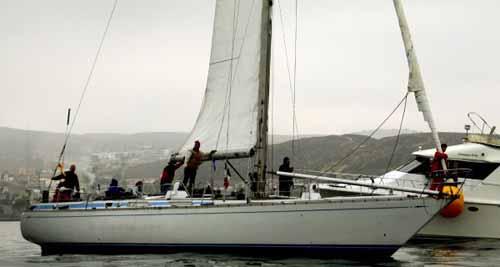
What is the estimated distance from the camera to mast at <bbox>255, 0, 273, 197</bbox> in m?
23.9

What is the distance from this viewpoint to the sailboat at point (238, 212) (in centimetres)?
2047

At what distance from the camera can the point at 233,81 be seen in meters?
25.3

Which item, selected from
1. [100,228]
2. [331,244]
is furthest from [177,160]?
[331,244]

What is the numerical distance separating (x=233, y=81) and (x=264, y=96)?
61.0 inches

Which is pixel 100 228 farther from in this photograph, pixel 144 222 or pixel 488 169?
pixel 488 169

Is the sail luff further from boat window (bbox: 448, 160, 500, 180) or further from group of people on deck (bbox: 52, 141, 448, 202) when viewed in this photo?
boat window (bbox: 448, 160, 500, 180)

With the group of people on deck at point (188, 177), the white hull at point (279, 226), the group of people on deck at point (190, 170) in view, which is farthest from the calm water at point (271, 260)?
the group of people on deck at point (190, 170)

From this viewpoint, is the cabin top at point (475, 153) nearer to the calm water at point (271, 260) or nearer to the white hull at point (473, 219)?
the white hull at point (473, 219)

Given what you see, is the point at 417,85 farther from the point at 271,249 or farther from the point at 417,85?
the point at 271,249

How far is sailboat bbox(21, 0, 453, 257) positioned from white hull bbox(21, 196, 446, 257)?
3cm

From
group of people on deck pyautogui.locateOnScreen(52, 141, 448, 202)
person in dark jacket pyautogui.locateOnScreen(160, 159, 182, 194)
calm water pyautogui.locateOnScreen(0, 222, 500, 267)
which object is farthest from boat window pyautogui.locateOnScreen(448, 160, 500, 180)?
person in dark jacket pyautogui.locateOnScreen(160, 159, 182, 194)

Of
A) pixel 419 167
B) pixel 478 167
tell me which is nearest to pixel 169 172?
pixel 419 167

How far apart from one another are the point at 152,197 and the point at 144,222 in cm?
124

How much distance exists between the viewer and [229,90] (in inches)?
1000
